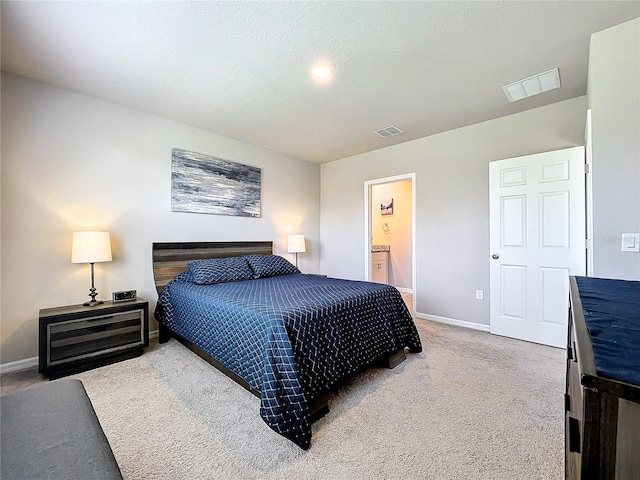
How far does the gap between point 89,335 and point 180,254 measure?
1.20 metres

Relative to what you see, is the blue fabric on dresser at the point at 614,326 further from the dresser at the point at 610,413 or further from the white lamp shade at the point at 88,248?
the white lamp shade at the point at 88,248

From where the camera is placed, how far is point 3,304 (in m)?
2.36

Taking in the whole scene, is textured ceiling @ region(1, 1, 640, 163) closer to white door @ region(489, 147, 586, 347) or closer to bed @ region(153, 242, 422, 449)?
white door @ region(489, 147, 586, 347)

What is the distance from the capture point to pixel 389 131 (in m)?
3.68

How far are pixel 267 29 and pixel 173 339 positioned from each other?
3131 mm

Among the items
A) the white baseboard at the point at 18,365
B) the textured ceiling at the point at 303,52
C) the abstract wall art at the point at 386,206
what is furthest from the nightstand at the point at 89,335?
the abstract wall art at the point at 386,206

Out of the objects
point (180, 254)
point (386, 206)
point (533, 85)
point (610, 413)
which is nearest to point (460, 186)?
point (533, 85)

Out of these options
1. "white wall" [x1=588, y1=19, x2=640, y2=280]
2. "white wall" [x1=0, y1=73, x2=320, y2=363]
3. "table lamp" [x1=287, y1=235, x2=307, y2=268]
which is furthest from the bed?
"white wall" [x1=588, y1=19, x2=640, y2=280]

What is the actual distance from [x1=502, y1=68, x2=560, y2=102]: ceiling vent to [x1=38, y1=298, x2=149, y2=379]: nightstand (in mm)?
4081

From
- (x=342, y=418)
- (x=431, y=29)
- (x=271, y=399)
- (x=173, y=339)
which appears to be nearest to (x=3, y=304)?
(x=173, y=339)

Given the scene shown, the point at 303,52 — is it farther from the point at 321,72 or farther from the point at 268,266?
the point at 268,266

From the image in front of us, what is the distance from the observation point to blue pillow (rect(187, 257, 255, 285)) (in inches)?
118

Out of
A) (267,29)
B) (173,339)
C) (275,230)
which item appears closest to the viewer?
(267,29)

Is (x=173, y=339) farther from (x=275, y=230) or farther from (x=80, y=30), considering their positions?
(x=80, y=30)
